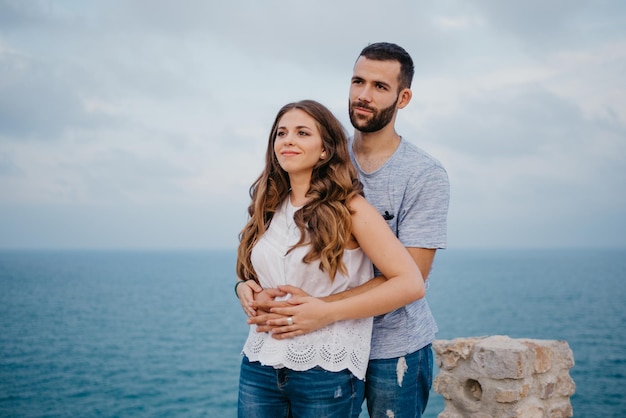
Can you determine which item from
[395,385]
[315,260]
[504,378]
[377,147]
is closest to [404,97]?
[377,147]

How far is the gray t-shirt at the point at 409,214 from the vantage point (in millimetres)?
2797

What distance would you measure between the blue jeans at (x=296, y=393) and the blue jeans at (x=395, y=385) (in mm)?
174

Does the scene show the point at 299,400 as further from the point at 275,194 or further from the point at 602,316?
the point at 602,316

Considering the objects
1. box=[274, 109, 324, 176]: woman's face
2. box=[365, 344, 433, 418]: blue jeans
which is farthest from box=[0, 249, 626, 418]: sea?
box=[274, 109, 324, 176]: woman's face

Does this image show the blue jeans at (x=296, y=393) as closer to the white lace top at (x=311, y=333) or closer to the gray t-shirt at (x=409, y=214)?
the white lace top at (x=311, y=333)

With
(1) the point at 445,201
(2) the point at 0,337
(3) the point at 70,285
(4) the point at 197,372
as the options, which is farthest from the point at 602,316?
(3) the point at 70,285

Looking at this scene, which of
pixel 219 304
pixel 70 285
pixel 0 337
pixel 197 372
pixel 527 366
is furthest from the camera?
pixel 70 285

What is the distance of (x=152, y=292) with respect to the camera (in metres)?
88.4

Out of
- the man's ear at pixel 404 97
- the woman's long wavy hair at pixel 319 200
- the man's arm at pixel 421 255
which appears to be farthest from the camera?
the man's ear at pixel 404 97

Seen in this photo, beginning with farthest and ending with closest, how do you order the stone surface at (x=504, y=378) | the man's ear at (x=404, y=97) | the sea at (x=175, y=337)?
1. the sea at (x=175, y=337)
2. the stone surface at (x=504, y=378)
3. the man's ear at (x=404, y=97)

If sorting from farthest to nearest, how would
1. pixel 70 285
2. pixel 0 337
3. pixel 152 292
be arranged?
pixel 70 285, pixel 152 292, pixel 0 337

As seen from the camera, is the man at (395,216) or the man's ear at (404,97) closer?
the man at (395,216)

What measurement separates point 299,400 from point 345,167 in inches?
43.2

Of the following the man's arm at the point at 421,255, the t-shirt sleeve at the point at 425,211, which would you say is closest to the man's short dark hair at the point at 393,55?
the t-shirt sleeve at the point at 425,211
